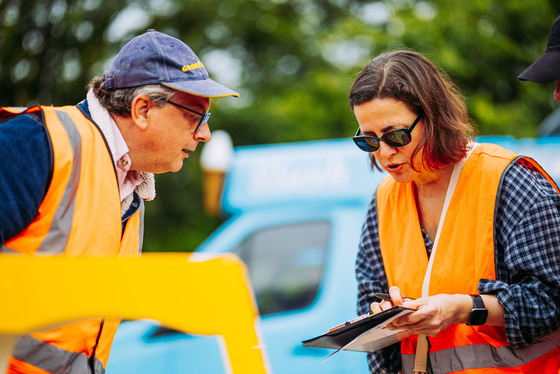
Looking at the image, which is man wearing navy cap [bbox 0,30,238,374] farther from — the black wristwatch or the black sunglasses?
the black wristwatch

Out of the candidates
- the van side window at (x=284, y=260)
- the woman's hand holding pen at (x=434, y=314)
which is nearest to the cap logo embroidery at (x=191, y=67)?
the woman's hand holding pen at (x=434, y=314)

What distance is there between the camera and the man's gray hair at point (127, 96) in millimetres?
2111

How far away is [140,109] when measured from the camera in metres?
2.13

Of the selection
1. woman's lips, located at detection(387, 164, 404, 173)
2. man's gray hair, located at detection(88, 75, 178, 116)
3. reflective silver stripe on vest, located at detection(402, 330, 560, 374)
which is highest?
man's gray hair, located at detection(88, 75, 178, 116)

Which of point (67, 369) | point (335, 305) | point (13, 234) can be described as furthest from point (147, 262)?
point (335, 305)

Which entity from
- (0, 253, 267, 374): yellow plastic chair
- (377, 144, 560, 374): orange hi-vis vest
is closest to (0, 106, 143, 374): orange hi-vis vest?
(0, 253, 267, 374): yellow plastic chair

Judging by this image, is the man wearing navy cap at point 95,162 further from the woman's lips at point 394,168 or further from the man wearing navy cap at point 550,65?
the man wearing navy cap at point 550,65

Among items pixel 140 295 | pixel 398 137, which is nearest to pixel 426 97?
pixel 398 137

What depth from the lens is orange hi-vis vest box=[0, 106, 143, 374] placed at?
1.74m

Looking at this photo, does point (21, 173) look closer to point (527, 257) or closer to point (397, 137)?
point (397, 137)

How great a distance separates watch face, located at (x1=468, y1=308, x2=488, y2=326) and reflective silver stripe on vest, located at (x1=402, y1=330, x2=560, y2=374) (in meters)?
0.14

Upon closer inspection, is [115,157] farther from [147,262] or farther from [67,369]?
[147,262]

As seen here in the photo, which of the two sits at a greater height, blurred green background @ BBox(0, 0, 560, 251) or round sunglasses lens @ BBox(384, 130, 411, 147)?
blurred green background @ BBox(0, 0, 560, 251)

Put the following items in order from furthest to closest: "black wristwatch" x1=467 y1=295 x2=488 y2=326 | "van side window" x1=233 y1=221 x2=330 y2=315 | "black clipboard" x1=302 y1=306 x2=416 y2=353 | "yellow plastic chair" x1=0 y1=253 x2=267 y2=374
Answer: "van side window" x1=233 y1=221 x2=330 y2=315
"black wristwatch" x1=467 y1=295 x2=488 y2=326
"black clipboard" x1=302 y1=306 x2=416 y2=353
"yellow plastic chair" x1=0 y1=253 x2=267 y2=374
